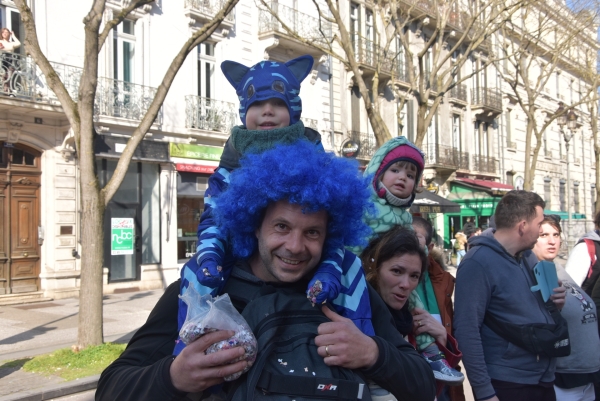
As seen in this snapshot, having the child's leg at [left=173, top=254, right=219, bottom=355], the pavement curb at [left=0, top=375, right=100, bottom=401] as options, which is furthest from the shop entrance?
the child's leg at [left=173, top=254, right=219, bottom=355]

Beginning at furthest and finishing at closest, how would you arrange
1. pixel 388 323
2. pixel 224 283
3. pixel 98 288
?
pixel 98 288 → pixel 388 323 → pixel 224 283

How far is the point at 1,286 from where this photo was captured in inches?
536

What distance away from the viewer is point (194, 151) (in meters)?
17.6

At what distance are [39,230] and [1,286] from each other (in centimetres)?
166

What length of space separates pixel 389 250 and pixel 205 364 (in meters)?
1.25

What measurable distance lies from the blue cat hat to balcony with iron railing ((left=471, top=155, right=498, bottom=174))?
30.2m

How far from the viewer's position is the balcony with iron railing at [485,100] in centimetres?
3117

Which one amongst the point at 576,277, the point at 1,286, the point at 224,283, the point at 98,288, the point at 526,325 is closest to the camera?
the point at 224,283

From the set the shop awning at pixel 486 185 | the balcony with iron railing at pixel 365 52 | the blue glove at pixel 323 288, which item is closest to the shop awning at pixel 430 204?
the balcony with iron railing at pixel 365 52

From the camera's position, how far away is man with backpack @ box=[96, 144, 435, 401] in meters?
1.60

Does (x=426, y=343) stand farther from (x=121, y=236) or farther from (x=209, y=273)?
(x=121, y=236)

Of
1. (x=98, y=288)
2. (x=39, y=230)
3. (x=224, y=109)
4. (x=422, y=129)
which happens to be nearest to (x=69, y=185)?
(x=39, y=230)

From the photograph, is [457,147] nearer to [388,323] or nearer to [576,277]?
[576,277]

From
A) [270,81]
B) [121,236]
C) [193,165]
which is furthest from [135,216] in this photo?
[270,81]
